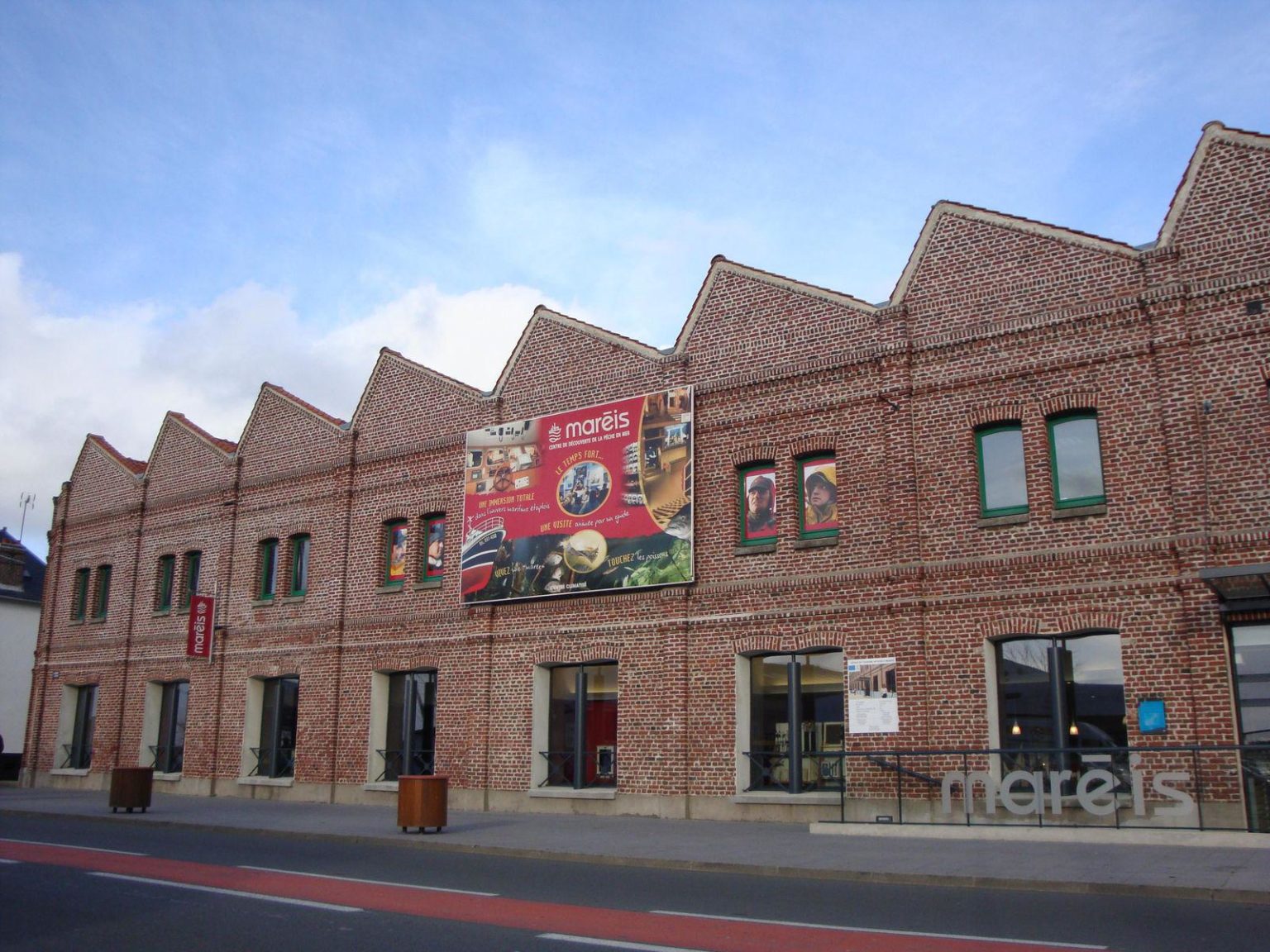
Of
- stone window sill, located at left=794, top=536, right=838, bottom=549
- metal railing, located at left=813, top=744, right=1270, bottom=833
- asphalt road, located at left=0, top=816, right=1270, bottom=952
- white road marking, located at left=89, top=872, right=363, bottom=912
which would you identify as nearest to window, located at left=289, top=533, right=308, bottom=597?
stone window sill, located at left=794, top=536, right=838, bottom=549

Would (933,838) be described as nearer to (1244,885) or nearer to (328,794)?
(1244,885)

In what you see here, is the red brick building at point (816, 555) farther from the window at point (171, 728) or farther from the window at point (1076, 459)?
the window at point (171, 728)

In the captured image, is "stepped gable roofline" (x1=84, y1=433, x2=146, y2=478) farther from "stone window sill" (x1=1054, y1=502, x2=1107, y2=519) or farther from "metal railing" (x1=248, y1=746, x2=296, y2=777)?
"stone window sill" (x1=1054, y1=502, x2=1107, y2=519)

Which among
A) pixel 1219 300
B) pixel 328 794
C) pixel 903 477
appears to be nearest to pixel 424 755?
pixel 328 794

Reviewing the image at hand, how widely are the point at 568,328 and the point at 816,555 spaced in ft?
24.9

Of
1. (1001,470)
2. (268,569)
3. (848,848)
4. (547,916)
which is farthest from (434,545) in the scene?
(547,916)

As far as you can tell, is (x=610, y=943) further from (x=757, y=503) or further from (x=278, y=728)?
(x=278, y=728)

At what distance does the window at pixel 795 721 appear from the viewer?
20062mm

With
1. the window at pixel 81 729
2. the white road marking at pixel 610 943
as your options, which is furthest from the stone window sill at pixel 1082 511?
the window at pixel 81 729

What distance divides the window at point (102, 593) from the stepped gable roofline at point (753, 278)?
2048 centimetres

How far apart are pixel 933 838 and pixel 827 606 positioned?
4.86 m

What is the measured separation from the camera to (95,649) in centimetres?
3369

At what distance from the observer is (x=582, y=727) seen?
23000 mm

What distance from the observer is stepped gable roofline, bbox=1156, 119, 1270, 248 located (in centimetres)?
1772
